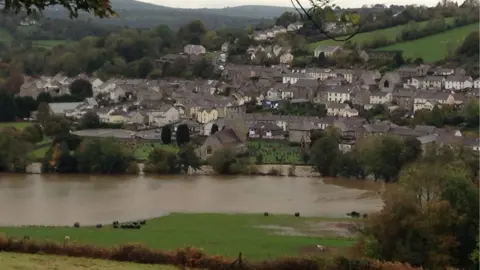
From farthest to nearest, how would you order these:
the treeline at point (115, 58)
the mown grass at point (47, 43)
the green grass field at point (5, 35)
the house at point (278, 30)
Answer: the house at point (278, 30)
the green grass field at point (5, 35)
the mown grass at point (47, 43)
the treeline at point (115, 58)

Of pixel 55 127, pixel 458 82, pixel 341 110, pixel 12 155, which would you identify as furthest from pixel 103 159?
pixel 458 82

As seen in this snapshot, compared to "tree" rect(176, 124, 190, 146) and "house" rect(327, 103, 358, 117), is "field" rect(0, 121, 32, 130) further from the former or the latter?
"house" rect(327, 103, 358, 117)

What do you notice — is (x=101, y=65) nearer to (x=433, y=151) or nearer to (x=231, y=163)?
(x=231, y=163)

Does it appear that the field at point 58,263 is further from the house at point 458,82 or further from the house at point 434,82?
the house at point 434,82

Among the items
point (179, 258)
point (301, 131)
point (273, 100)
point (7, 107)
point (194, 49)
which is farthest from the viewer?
point (194, 49)

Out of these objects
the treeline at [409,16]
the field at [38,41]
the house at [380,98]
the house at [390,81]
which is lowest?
the house at [380,98]

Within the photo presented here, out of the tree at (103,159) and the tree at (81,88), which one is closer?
the tree at (103,159)

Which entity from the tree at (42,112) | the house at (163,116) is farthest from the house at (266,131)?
the tree at (42,112)

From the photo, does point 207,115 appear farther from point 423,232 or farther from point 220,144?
point 423,232

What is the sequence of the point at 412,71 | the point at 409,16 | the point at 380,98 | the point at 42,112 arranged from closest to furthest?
the point at 42,112, the point at 380,98, the point at 412,71, the point at 409,16
